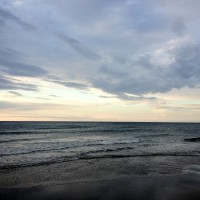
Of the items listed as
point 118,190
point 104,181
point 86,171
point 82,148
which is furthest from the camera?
point 82,148

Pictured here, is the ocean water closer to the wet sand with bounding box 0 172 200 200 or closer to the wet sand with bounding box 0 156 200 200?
the wet sand with bounding box 0 156 200 200

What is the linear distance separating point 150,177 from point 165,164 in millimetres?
4399

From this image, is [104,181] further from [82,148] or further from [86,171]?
[82,148]

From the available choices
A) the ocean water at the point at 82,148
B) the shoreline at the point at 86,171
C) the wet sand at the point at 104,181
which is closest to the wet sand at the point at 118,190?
the wet sand at the point at 104,181

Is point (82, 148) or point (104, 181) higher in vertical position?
point (82, 148)

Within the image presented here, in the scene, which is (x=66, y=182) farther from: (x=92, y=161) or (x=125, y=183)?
(x=92, y=161)

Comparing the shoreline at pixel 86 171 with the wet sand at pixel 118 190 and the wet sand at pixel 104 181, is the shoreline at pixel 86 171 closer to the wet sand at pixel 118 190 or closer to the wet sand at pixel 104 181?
the wet sand at pixel 104 181

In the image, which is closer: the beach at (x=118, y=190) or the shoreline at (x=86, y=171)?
the beach at (x=118, y=190)

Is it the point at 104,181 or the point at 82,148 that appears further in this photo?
the point at 82,148

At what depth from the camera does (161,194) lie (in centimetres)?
908

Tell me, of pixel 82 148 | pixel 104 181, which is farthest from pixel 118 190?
pixel 82 148

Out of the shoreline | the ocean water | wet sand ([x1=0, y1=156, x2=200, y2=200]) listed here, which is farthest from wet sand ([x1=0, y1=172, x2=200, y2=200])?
the ocean water

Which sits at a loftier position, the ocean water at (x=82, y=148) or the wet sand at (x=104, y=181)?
the ocean water at (x=82, y=148)

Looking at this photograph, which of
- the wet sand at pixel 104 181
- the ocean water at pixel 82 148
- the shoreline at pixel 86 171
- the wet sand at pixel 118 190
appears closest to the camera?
the wet sand at pixel 118 190
